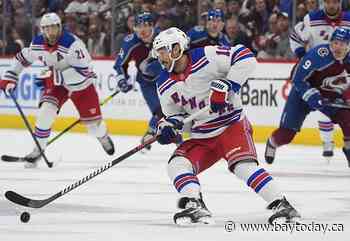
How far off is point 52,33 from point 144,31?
1.24 meters

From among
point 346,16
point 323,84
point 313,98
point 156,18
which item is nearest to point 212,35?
point 346,16

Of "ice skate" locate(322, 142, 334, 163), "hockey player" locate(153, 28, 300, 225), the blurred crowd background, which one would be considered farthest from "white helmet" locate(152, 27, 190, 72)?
the blurred crowd background

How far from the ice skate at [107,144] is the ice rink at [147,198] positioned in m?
0.10

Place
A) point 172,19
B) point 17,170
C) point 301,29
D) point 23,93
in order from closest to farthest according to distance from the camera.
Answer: point 17,170
point 301,29
point 172,19
point 23,93

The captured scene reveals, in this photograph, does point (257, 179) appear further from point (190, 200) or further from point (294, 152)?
point (294, 152)

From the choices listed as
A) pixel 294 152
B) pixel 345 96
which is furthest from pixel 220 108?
pixel 294 152

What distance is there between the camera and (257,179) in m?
4.86

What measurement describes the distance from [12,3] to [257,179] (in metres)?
8.42

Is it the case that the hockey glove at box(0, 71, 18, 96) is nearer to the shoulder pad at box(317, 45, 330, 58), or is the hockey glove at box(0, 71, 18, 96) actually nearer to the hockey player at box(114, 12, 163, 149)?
the hockey player at box(114, 12, 163, 149)
